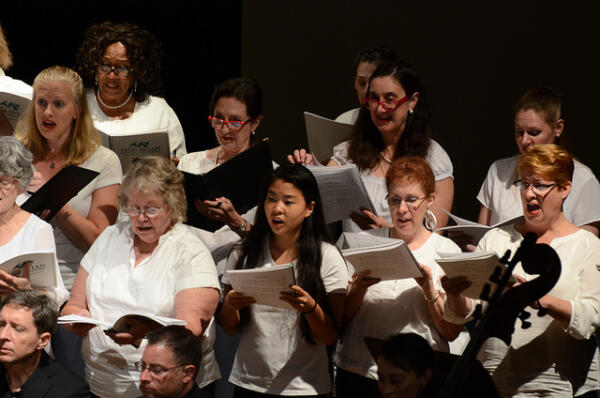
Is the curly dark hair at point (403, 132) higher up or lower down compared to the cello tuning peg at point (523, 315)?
higher up

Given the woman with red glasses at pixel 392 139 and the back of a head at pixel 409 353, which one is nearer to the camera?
the back of a head at pixel 409 353

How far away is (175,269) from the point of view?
309 cm

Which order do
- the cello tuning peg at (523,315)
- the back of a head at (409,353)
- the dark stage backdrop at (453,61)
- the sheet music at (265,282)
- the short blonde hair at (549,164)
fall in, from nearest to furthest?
1. the cello tuning peg at (523,315)
2. the back of a head at (409,353)
3. the sheet music at (265,282)
4. the short blonde hair at (549,164)
5. the dark stage backdrop at (453,61)

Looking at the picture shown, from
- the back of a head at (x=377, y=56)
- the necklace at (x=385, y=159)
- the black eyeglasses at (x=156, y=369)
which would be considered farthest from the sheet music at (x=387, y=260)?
the back of a head at (x=377, y=56)

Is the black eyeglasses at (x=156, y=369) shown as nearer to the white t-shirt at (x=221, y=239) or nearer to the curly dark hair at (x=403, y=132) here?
the white t-shirt at (x=221, y=239)

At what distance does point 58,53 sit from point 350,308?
2898mm

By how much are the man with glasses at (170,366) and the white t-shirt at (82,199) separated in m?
0.85

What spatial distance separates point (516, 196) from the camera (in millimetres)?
3553

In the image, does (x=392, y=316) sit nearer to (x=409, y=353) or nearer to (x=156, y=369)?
(x=409, y=353)

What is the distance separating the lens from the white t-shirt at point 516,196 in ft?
11.3

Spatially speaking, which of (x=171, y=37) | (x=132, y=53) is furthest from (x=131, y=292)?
(x=171, y=37)

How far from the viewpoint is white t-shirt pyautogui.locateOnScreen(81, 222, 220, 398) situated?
3.01m

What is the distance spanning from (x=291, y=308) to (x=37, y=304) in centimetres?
86

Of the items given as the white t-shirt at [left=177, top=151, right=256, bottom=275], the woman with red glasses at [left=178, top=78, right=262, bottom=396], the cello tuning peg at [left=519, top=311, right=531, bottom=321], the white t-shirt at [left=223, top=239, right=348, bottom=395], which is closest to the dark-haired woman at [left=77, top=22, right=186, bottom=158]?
the woman with red glasses at [left=178, top=78, right=262, bottom=396]
